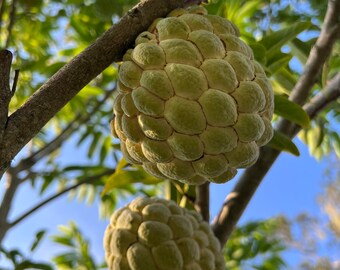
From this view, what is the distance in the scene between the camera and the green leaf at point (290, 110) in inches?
66.6

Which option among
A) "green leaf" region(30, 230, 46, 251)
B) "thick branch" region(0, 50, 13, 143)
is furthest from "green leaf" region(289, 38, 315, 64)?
"green leaf" region(30, 230, 46, 251)

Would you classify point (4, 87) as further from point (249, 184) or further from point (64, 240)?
point (64, 240)

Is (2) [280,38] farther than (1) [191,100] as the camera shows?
Yes

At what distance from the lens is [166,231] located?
1.74 meters

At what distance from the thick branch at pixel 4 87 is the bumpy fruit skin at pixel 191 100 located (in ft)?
0.91

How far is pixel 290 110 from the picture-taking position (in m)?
1.72

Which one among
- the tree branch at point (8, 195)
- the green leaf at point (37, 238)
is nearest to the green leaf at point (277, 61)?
the green leaf at point (37, 238)

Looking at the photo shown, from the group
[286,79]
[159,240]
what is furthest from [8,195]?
[286,79]

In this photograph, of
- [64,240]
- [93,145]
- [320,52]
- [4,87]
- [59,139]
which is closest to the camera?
[4,87]

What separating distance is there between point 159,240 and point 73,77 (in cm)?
84

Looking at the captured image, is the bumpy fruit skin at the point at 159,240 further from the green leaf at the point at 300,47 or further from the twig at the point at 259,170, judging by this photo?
the green leaf at the point at 300,47

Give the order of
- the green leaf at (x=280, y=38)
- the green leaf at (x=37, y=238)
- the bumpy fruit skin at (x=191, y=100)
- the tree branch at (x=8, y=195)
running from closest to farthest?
the bumpy fruit skin at (x=191, y=100)
the green leaf at (x=280, y=38)
the green leaf at (x=37, y=238)
the tree branch at (x=8, y=195)

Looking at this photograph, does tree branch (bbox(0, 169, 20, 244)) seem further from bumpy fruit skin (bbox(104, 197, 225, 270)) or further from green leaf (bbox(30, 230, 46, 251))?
bumpy fruit skin (bbox(104, 197, 225, 270))

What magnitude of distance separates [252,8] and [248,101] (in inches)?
61.6
